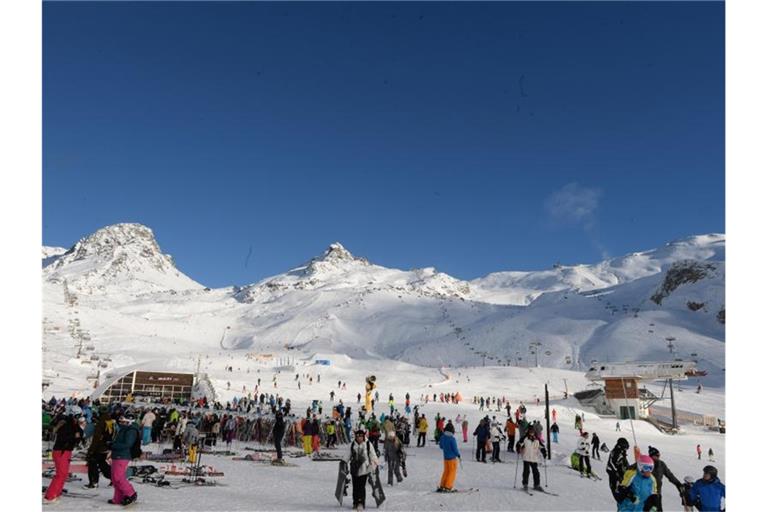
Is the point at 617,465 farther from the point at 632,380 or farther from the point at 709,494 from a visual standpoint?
the point at 632,380

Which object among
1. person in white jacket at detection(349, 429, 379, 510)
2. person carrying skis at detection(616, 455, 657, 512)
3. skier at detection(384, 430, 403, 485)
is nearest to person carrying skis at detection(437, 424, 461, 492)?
skier at detection(384, 430, 403, 485)

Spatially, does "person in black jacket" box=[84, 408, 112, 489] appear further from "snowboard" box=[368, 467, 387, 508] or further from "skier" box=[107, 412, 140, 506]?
"snowboard" box=[368, 467, 387, 508]

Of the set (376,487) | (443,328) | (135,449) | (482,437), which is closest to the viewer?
(135,449)

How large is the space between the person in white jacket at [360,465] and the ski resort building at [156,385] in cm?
3339

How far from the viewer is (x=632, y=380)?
47.0 metres

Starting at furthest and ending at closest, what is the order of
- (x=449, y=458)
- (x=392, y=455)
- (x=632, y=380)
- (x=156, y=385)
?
(x=632, y=380) → (x=156, y=385) → (x=392, y=455) → (x=449, y=458)

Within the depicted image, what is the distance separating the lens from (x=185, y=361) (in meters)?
68.2

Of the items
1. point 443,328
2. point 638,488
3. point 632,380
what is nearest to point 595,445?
point 638,488

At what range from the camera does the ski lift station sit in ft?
153

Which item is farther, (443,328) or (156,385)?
(443,328)

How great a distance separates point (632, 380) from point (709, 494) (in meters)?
42.9

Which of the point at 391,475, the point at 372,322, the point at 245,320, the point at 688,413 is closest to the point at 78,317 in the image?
the point at 245,320

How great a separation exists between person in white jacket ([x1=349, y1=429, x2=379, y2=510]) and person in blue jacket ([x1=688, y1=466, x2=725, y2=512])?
467cm

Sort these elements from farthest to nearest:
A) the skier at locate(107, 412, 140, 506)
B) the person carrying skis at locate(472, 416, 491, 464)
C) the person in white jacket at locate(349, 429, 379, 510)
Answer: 1. the person carrying skis at locate(472, 416, 491, 464)
2. the person in white jacket at locate(349, 429, 379, 510)
3. the skier at locate(107, 412, 140, 506)
